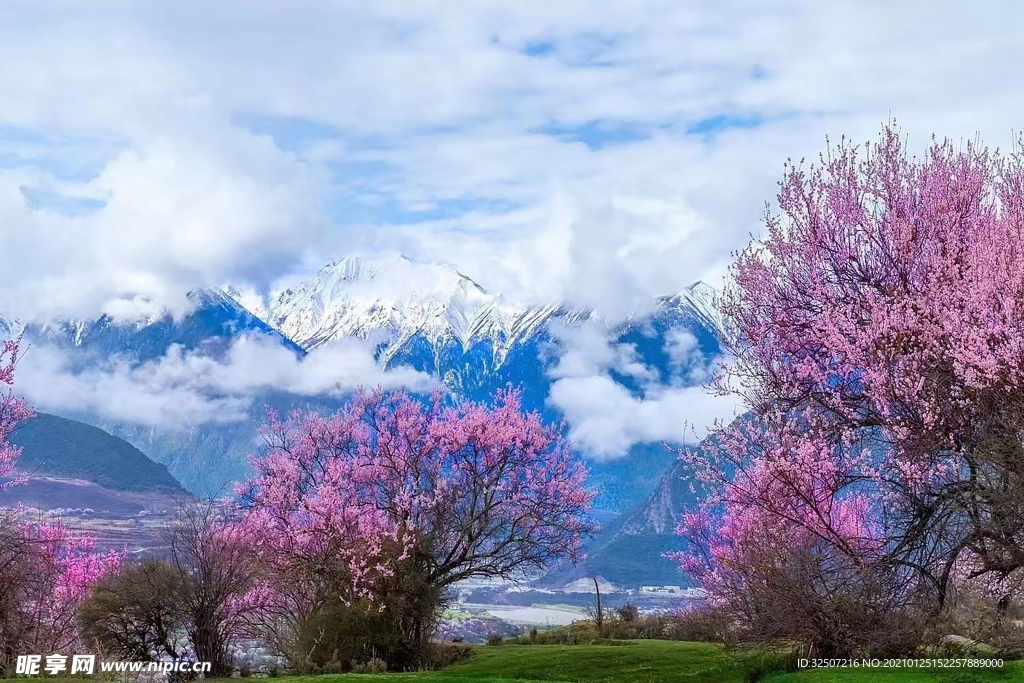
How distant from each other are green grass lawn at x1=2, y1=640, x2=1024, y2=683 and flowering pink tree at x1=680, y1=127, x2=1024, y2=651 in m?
3.68

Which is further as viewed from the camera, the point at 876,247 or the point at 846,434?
the point at 876,247

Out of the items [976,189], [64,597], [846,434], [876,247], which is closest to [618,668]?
[846,434]

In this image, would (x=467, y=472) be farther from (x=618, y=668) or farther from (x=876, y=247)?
(x=876, y=247)

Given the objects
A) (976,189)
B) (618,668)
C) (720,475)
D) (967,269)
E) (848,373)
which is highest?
(976,189)

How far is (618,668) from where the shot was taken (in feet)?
86.8

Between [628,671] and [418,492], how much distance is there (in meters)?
13.2

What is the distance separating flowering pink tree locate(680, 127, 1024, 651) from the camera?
19172mm

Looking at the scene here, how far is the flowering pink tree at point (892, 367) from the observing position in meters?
19.2

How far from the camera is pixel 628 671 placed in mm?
25547

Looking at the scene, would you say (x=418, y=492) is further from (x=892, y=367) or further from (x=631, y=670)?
(x=892, y=367)

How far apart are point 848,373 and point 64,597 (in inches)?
1331

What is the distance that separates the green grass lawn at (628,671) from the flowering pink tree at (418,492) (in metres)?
3.78

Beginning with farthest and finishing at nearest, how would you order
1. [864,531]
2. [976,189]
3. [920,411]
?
[864,531], [976,189], [920,411]

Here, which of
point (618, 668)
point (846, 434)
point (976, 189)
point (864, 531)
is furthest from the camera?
point (864, 531)
